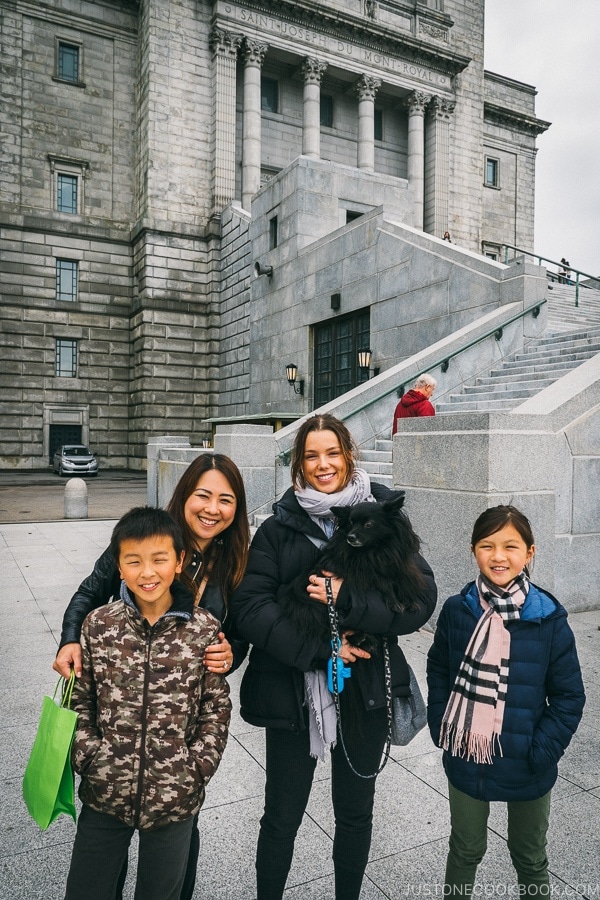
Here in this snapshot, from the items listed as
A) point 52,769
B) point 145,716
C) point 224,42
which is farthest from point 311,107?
point 52,769

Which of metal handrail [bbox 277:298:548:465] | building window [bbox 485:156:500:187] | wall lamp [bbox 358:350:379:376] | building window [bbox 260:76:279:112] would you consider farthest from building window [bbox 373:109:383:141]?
metal handrail [bbox 277:298:548:465]

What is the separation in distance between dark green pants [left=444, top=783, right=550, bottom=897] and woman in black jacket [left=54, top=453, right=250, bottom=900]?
40.8 inches

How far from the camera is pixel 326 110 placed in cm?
3606

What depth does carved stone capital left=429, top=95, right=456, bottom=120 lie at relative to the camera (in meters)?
36.5

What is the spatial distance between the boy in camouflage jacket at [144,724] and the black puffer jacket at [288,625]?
23cm

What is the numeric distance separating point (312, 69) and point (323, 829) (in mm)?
36869

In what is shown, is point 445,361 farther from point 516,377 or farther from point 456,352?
point 516,377

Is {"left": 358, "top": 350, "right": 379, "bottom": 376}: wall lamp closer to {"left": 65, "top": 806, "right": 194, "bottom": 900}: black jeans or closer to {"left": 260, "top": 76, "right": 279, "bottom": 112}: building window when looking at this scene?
{"left": 65, "top": 806, "right": 194, "bottom": 900}: black jeans

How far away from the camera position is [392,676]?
255 cm

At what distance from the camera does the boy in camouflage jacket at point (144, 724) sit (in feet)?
6.95

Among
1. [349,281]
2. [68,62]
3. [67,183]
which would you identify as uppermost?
[68,62]

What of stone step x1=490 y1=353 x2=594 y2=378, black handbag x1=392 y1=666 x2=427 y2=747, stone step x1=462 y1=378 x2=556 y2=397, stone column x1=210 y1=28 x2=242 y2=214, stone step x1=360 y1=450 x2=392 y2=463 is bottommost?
black handbag x1=392 y1=666 x2=427 y2=747

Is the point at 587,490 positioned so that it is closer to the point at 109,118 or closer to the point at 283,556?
the point at 283,556

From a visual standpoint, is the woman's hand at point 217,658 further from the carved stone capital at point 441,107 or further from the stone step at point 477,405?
the carved stone capital at point 441,107
